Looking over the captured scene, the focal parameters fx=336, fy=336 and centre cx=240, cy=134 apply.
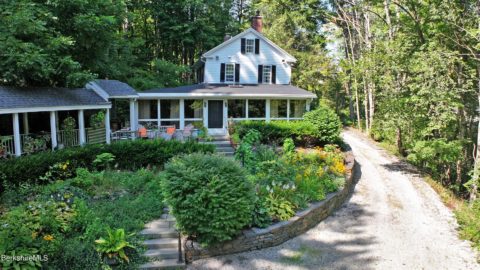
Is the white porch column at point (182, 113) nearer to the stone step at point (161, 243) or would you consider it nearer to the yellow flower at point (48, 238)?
the stone step at point (161, 243)

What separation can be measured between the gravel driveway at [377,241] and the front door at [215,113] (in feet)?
29.7

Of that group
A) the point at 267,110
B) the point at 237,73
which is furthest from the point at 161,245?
the point at 237,73

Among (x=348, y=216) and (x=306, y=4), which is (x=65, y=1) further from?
(x=306, y=4)

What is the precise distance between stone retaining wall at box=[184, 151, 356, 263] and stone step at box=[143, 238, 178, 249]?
350mm

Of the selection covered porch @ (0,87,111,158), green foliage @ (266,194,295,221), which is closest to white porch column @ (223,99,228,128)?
covered porch @ (0,87,111,158)

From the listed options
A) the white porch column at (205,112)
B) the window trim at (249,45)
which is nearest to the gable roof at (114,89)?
the white porch column at (205,112)

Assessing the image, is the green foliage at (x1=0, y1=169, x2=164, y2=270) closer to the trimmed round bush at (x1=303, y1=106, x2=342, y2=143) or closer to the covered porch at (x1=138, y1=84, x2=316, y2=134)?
the covered porch at (x1=138, y1=84, x2=316, y2=134)

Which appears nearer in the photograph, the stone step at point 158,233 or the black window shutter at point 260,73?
the stone step at point 158,233

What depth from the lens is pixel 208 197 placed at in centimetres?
675

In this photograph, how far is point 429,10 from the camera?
12.7 metres

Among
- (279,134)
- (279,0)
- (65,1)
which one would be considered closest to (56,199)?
(279,134)

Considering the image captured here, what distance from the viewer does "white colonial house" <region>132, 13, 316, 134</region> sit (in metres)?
18.3

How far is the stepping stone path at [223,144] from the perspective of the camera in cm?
1451

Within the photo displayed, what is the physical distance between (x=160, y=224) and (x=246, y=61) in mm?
15098
